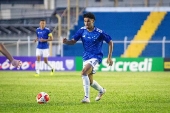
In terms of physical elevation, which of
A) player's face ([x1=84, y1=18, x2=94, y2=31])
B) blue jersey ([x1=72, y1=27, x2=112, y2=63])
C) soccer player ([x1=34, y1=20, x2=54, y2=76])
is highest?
player's face ([x1=84, y1=18, x2=94, y2=31])

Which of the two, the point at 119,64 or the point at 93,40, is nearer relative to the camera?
the point at 93,40

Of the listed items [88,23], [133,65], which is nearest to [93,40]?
[88,23]

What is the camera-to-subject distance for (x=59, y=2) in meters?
58.5

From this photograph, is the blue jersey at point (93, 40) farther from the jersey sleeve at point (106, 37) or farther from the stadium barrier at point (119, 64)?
the stadium barrier at point (119, 64)

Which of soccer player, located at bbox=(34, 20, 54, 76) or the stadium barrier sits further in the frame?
the stadium barrier

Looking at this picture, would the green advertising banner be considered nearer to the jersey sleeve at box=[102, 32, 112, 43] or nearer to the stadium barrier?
the stadium barrier

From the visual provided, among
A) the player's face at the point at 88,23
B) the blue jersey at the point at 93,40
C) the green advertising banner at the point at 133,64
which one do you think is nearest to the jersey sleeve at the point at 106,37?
the blue jersey at the point at 93,40

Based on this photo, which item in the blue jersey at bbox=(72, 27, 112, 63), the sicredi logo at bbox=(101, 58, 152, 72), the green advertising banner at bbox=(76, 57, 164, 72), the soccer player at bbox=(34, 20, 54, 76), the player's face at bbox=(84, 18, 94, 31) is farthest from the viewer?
the sicredi logo at bbox=(101, 58, 152, 72)

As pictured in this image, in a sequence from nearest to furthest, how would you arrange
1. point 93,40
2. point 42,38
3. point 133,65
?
1. point 93,40
2. point 42,38
3. point 133,65

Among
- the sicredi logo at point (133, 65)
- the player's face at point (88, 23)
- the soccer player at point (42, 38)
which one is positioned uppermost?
the player's face at point (88, 23)

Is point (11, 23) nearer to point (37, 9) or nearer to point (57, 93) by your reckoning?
point (37, 9)

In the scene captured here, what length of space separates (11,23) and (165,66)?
72.7 feet

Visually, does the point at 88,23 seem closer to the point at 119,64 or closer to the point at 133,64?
the point at 119,64

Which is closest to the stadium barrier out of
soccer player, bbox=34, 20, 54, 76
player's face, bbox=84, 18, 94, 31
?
soccer player, bbox=34, 20, 54, 76
